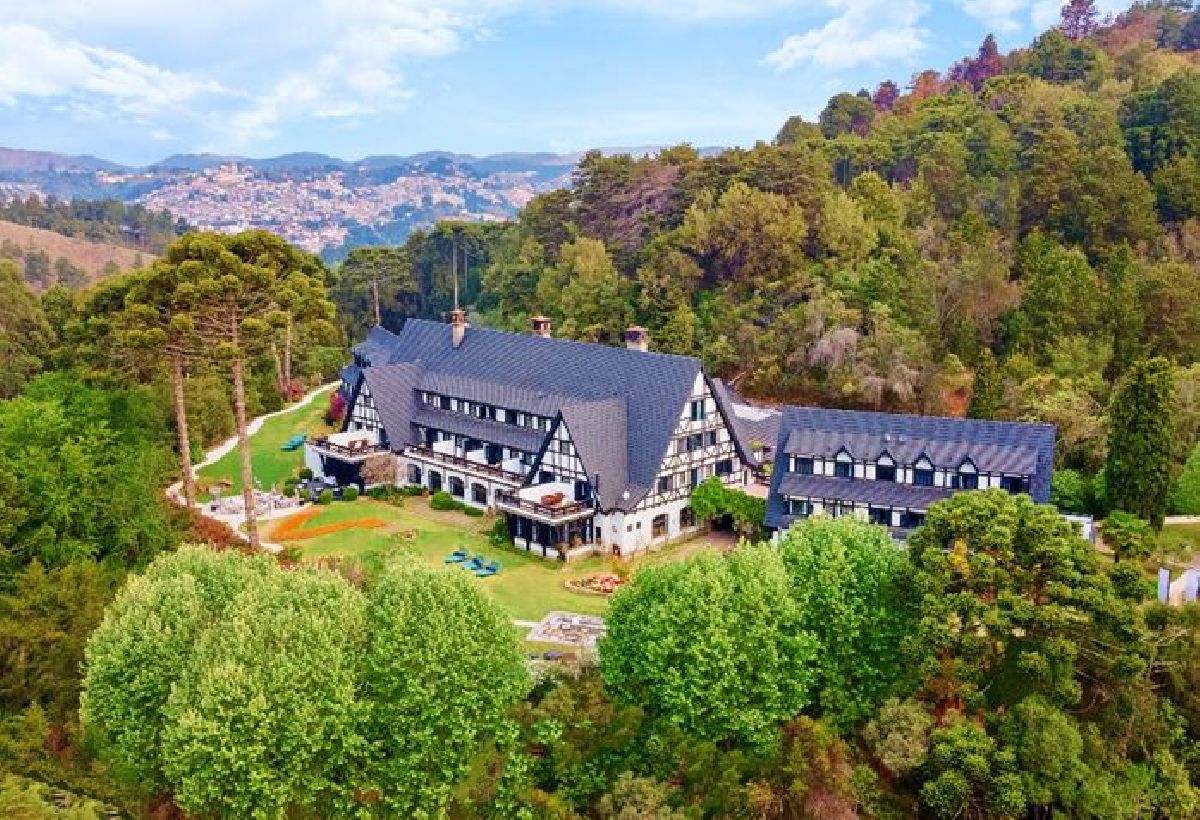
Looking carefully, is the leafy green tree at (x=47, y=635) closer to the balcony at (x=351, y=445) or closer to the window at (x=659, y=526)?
the balcony at (x=351, y=445)

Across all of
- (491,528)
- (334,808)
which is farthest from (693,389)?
(334,808)

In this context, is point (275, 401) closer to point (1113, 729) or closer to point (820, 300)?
point (820, 300)

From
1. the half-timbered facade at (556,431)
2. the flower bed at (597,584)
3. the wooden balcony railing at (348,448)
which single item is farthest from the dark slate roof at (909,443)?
the wooden balcony railing at (348,448)

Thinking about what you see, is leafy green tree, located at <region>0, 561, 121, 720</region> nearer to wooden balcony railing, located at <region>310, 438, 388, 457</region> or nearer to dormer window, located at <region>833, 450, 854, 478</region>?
wooden balcony railing, located at <region>310, 438, 388, 457</region>

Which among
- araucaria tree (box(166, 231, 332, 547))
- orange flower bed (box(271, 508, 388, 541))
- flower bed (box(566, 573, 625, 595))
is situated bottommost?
flower bed (box(566, 573, 625, 595))

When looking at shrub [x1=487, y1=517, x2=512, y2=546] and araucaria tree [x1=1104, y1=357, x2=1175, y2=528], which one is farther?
shrub [x1=487, y1=517, x2=512, y2=546]

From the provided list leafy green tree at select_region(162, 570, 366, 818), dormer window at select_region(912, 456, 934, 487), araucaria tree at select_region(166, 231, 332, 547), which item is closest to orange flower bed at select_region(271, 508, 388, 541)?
araucaria tree at select_region(166, 231, 332, 547)
